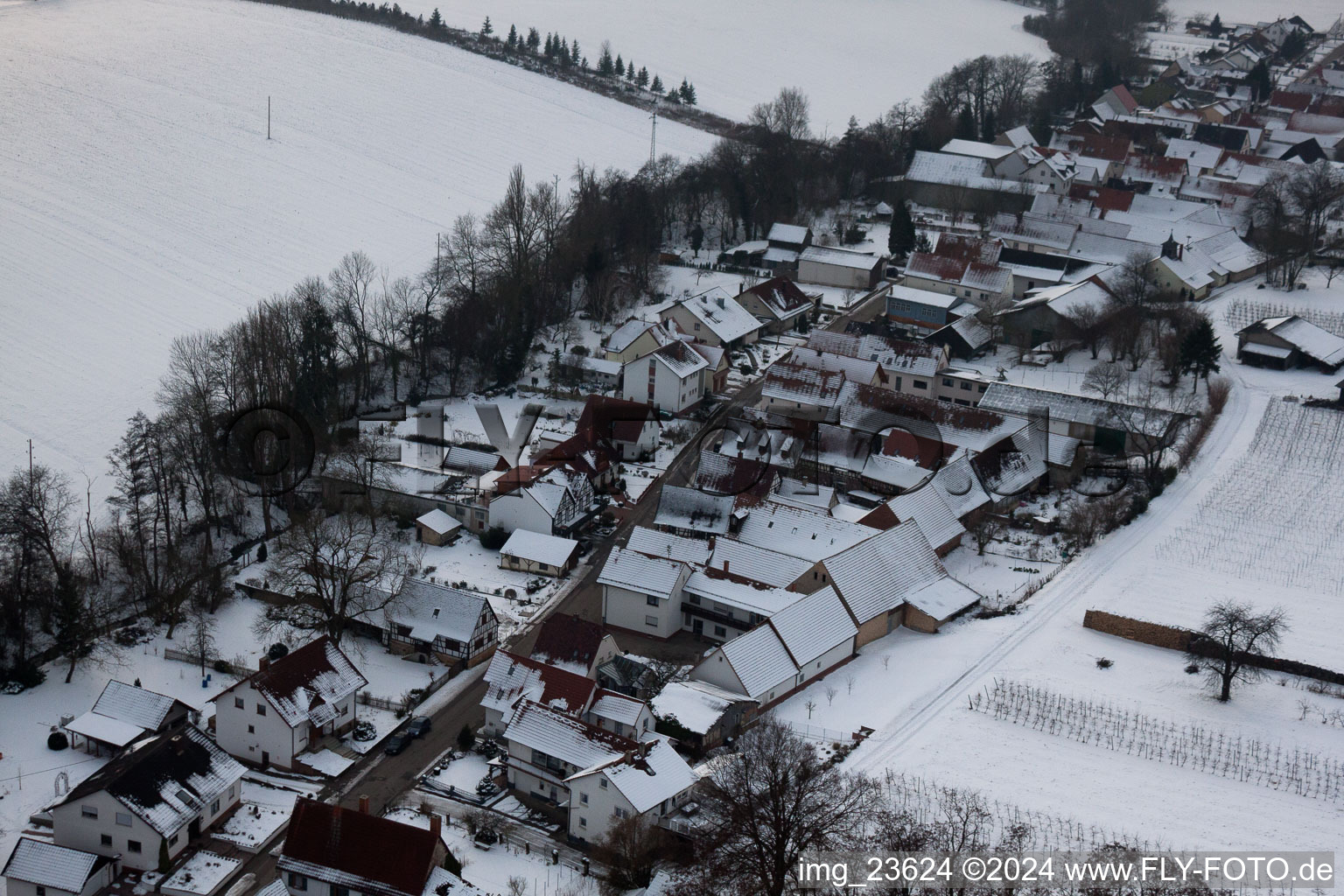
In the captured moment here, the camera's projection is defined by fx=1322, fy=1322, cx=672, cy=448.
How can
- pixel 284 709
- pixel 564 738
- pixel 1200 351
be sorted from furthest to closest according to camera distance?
1. pixel 1200 351
2. pixel 284 709
3. pixel 564 738

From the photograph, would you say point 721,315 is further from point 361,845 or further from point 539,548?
point 361,845

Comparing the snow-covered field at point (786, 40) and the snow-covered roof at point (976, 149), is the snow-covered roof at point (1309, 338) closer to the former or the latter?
the snow-covered roof at point (976, 149)

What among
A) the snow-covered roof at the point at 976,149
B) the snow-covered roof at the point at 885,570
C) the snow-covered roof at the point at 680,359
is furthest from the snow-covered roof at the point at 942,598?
the snow-covered roof at the point at 976,149

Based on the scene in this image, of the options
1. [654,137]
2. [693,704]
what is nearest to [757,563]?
[693,704]

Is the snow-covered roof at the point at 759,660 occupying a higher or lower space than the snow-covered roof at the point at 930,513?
lower

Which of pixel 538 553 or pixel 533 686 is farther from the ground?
pixel 538 553

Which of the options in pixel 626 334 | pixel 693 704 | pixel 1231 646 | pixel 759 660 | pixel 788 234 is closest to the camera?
pixel 693 704

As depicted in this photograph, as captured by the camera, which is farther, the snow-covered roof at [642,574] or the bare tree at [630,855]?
the snow-covered roof at [642,574]
